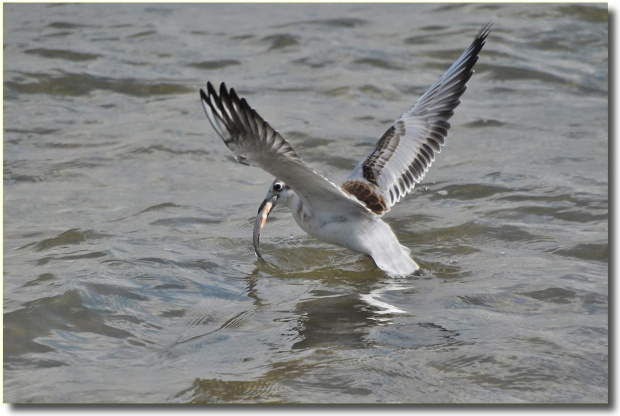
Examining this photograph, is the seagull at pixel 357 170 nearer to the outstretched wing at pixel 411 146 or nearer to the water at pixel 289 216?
the outstretched wing at pixel 411 146

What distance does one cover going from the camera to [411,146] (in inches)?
317

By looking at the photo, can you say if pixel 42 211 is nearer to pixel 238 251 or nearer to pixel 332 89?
pixel 238 251

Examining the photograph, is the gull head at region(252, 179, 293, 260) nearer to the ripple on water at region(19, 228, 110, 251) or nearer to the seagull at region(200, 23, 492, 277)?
the seagull at region(200, 23, 492, 277)

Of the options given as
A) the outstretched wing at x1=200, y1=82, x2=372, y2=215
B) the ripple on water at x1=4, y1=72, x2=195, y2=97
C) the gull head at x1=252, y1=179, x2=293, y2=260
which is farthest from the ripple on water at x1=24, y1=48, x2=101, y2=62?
the outstretched wing at x1=200, y1=82, x2=372, y2=215

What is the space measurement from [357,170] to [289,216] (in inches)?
38.6

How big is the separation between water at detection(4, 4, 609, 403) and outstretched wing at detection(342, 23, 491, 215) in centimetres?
52

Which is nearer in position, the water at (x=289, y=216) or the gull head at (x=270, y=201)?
the water at (x=289, y=216)

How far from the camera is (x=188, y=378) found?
17.3 feet

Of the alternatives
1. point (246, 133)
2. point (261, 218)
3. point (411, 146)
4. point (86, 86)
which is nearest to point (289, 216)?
point (261, 218)

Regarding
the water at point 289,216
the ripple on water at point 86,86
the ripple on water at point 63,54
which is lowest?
the water at point 289,216

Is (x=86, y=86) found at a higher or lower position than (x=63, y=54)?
lower

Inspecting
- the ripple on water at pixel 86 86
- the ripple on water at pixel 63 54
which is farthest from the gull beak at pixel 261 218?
the ripple on water at pixel 63 54

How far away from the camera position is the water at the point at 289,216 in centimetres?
544

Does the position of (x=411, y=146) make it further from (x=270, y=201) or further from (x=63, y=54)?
(x=63, y=54)
